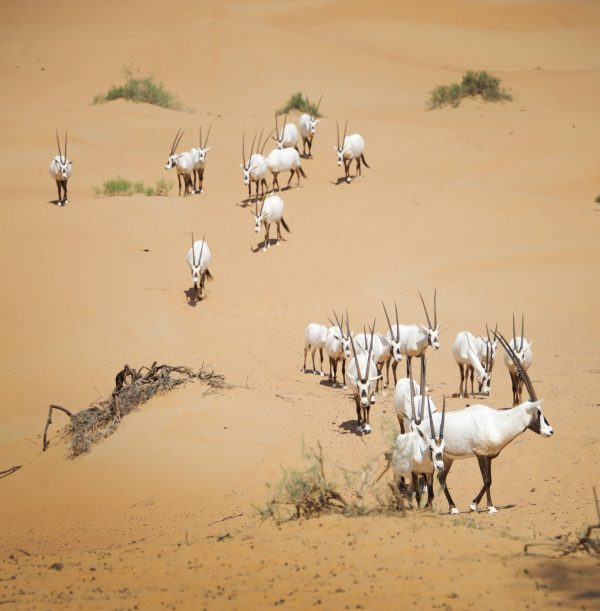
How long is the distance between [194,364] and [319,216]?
8.42 metres

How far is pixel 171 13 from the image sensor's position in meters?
60.0

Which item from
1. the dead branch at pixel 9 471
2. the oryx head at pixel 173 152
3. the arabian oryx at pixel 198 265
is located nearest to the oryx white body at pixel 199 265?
the arabian oryx at pixel 198 265

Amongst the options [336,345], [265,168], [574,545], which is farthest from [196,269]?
[574,545]

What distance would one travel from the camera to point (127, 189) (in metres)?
24.8

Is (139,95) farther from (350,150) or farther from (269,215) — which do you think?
(269,215)

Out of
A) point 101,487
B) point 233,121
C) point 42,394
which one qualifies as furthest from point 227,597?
point 233,121

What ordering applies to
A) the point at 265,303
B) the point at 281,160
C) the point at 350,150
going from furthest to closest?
1. the point at 350,150
2. the point at 281,160
3. the point at 265,303

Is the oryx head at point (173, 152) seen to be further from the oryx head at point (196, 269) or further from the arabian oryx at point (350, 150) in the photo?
the oryx head at point (196, 269)

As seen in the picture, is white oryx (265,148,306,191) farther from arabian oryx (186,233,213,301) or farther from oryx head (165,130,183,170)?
arabian oryx (186,233,213,301)

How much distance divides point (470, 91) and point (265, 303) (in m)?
22.2

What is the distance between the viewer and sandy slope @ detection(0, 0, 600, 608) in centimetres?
659

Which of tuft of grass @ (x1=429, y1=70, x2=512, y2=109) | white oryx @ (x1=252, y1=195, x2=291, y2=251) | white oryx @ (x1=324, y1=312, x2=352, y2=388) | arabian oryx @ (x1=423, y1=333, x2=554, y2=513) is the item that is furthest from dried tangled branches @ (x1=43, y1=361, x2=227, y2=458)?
tuft of grass @ (x1=429, y1=70, x2=512, y2=109)

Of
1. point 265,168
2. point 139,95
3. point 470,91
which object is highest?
point 470,91

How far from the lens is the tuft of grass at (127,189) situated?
80.8 feet
